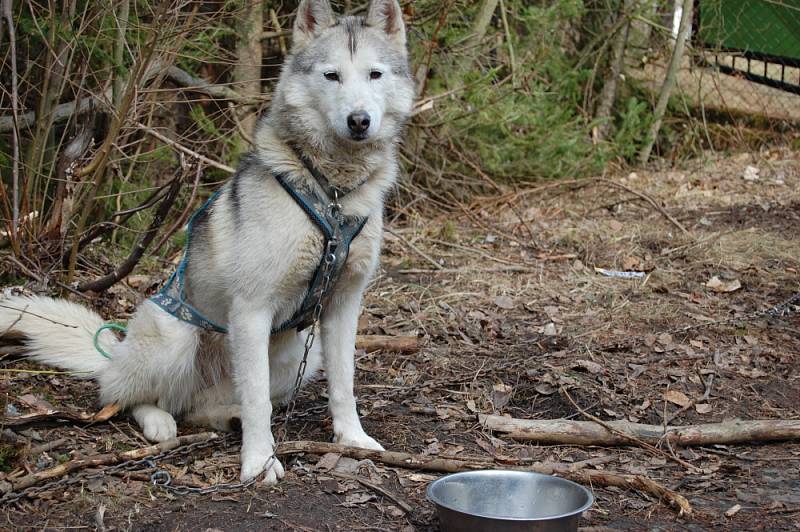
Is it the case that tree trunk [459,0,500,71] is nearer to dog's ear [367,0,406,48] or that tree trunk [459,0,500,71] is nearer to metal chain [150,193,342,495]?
dog's ear [367,0,406,48]

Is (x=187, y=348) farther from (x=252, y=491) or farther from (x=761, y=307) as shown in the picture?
(x=761, y=307)

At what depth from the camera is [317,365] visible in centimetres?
383

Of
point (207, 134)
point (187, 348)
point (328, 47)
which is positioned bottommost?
point (187, 348)

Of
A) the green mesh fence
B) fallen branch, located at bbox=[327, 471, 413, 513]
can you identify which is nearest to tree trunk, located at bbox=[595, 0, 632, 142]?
the green mesh fence

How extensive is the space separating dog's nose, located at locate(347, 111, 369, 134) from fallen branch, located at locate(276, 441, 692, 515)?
1.19m

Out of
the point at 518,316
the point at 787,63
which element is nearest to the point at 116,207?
the point at 518,316

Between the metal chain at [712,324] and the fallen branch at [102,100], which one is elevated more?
the fallen branch at [102,100]

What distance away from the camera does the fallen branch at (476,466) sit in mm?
2865

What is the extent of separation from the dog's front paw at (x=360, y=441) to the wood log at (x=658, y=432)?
604mm

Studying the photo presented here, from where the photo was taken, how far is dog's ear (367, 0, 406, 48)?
3.31 metres

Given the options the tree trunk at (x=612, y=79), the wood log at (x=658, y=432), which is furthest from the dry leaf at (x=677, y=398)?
the tree trunk at (x=612, y=79)

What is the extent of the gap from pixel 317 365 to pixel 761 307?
9.12 ft

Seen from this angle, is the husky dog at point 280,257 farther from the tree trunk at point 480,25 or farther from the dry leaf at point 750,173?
the dry leaf at point 750,173

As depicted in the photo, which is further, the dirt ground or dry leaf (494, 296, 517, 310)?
dry leaf (494, 296, 517, 310)
